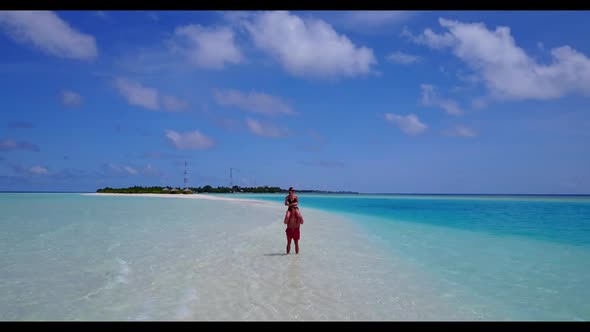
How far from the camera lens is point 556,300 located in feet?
24.0

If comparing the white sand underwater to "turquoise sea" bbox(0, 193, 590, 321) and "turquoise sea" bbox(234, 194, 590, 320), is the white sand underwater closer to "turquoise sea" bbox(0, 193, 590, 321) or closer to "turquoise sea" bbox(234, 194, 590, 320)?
"turquoise sea" bbox(0, 193, 590, 321)

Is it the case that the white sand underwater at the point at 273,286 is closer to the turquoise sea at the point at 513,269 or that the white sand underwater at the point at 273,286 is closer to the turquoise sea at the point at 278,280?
the turquoise sea at the point at 278,280

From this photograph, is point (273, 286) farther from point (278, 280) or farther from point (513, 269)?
point (513, 269)

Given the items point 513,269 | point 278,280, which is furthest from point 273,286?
point 513,269

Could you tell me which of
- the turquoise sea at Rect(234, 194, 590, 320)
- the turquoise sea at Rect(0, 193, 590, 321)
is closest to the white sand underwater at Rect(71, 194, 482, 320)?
the turquoise sea at Rect(0, 193, 590, 321)

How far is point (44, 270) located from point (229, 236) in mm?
7366

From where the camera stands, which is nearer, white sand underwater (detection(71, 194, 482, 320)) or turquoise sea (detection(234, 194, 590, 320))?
white sand underwater (detection(71, 194, 482, 320))

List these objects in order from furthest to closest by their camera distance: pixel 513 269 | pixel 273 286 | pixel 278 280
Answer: pixel 513 269, pixel 278 280, pixel 273 286

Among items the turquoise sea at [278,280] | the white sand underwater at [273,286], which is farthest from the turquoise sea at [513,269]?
the white sand underwater at [273,286]

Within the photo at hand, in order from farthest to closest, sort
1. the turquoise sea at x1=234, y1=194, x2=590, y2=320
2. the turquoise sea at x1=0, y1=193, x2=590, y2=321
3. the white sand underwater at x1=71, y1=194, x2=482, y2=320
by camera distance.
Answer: the turquoise sea at x1=234, y1=194, x2=590, y2=320 → the turquoise sea at x1=0, y1=193, x2=590, y2=321 → the white sand underwater at x1=71, y1=194, x2=482, y2=320

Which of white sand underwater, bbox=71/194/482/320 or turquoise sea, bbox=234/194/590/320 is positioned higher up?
white sand underwater, bbox=71/194/482/320

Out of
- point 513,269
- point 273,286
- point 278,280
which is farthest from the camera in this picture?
point 513,269

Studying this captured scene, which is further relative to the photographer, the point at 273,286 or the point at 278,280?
the point at 278,280
